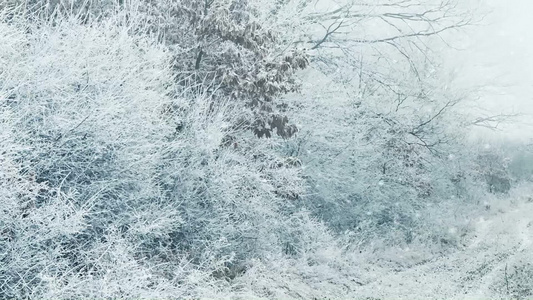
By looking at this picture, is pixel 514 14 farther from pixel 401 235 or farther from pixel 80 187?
pixel 80 187

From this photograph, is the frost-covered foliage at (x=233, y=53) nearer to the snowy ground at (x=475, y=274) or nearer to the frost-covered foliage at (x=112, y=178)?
the frost-covered foliage at (x=112, y=178)

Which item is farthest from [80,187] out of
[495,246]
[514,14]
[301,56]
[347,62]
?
[514,14]

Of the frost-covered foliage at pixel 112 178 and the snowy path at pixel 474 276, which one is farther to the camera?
the snowy path at pixel 474 276

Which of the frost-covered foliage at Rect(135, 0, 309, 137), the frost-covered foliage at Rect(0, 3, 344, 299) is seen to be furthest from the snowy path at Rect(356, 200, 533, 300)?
the frost-covered foliage at Rect(135, 0, 309, 137)

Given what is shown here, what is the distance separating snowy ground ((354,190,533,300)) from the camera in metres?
10.1

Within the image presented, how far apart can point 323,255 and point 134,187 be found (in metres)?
4.98

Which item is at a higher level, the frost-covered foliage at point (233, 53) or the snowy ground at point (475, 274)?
the frost-covered foliage at point (233, 53)

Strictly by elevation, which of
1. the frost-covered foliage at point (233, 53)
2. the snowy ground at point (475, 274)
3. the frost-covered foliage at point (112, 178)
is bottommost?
the snowy ground at point (475, 274)

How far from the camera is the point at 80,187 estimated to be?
22.5 ft

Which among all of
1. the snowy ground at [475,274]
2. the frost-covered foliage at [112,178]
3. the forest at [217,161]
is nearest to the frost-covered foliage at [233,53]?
the forest at [217,161]

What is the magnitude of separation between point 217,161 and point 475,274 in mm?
7366

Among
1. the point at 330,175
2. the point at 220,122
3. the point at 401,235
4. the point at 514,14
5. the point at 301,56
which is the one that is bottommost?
the point at 401,235

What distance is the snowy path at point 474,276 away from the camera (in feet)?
33.2

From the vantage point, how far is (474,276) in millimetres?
11953
